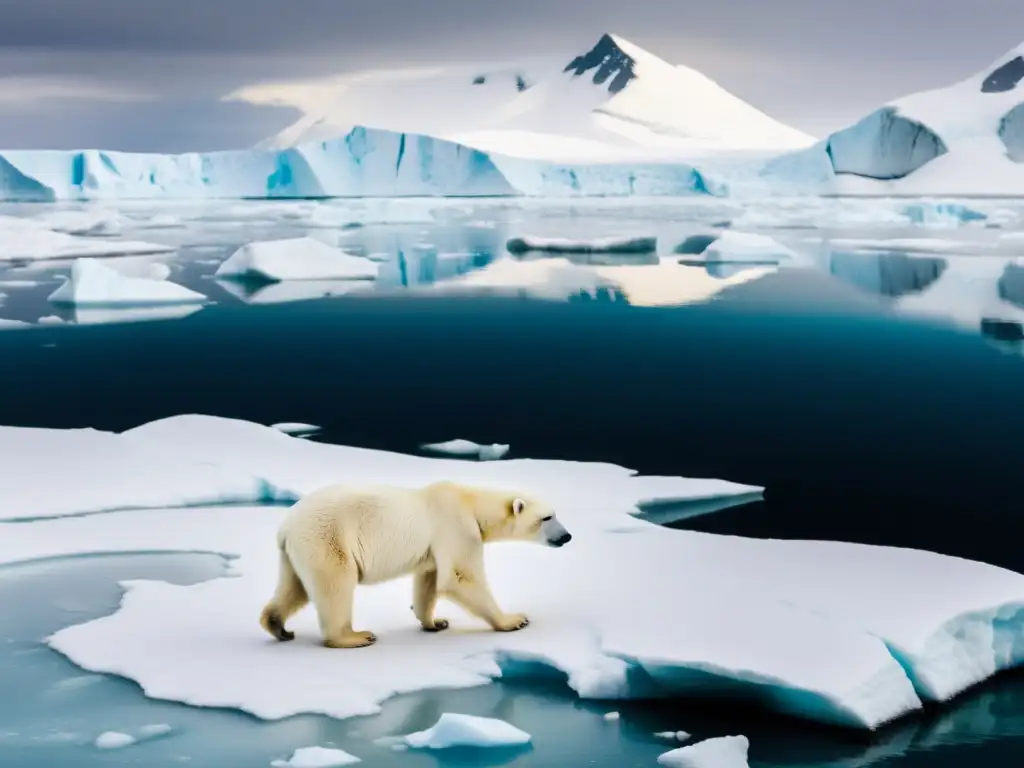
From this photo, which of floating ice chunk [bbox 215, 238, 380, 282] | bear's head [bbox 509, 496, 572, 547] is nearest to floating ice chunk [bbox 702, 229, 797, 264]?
floating ice chunk [bbox 215, 238, 380, 282]

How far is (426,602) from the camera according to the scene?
4.59m

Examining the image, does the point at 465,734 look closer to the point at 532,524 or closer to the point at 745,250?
the point at 532,524

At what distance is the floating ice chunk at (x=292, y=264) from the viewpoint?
20734mm

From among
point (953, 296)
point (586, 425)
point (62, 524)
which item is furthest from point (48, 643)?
point (953, 296)

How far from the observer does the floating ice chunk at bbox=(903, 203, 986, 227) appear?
3747 cm

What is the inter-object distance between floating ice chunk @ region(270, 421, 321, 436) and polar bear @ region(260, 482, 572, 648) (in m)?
4.70

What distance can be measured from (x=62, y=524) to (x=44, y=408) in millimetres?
4415

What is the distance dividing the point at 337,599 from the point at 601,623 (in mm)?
958

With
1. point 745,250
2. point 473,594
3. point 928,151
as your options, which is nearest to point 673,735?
point 473,594

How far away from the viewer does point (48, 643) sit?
4.54 m

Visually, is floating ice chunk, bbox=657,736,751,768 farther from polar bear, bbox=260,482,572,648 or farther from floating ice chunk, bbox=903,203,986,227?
floating ice chunk, bbox=903,203,986,227

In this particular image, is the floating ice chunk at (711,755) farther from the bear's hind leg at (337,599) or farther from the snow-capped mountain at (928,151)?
the snow-capped mountain at (928,151)

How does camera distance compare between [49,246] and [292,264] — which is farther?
[49,246]

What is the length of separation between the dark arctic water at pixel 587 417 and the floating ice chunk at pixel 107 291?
1.91 feet
